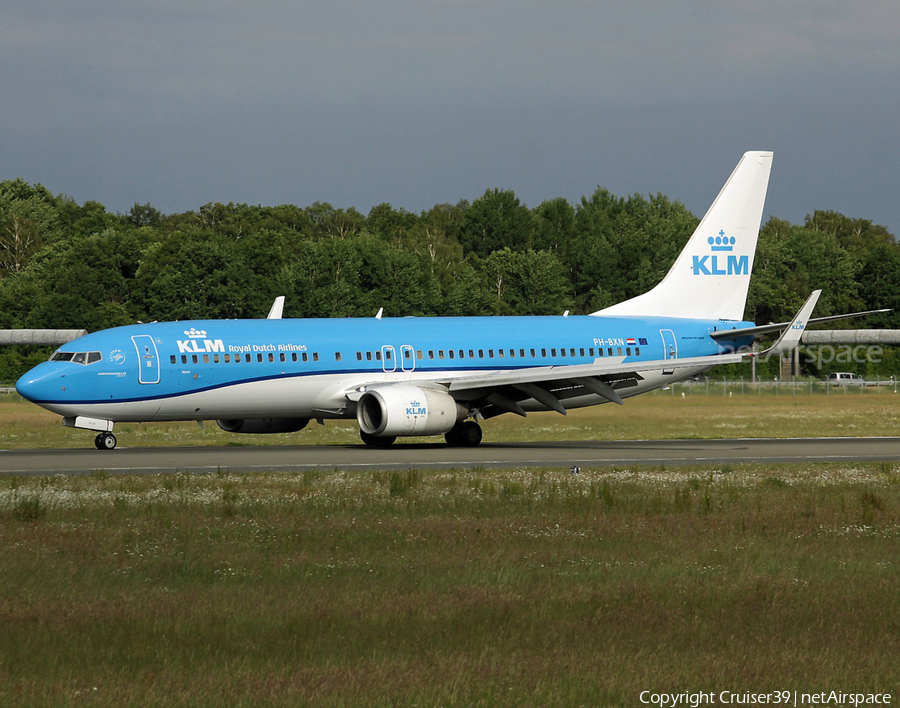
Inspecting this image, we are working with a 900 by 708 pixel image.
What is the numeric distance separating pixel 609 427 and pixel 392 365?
9.47m

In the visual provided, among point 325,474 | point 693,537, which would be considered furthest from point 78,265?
point 693,537

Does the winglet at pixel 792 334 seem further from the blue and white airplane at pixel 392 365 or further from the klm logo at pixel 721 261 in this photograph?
the klm logo at pixel 721 261

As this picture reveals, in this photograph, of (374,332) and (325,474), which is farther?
(374,332)

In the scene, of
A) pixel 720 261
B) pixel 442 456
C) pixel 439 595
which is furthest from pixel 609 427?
pixel 439 595

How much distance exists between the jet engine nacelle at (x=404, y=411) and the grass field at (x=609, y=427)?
216 inches

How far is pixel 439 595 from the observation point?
13352 millimetres

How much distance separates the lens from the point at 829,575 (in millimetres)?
14617

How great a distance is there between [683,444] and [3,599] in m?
27.5

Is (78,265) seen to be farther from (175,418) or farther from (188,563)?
(188,563)

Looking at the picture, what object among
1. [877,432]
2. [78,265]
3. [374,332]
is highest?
[78,265]

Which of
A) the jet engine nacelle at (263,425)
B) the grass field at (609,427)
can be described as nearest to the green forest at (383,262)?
the grass field at (609,427)

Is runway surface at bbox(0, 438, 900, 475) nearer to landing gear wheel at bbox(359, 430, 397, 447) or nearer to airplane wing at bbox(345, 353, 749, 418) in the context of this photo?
landing gear wheel at bbox(359, 430, 397, 447)

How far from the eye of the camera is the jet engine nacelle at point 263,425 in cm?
3769

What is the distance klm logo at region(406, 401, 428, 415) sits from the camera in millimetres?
34688
